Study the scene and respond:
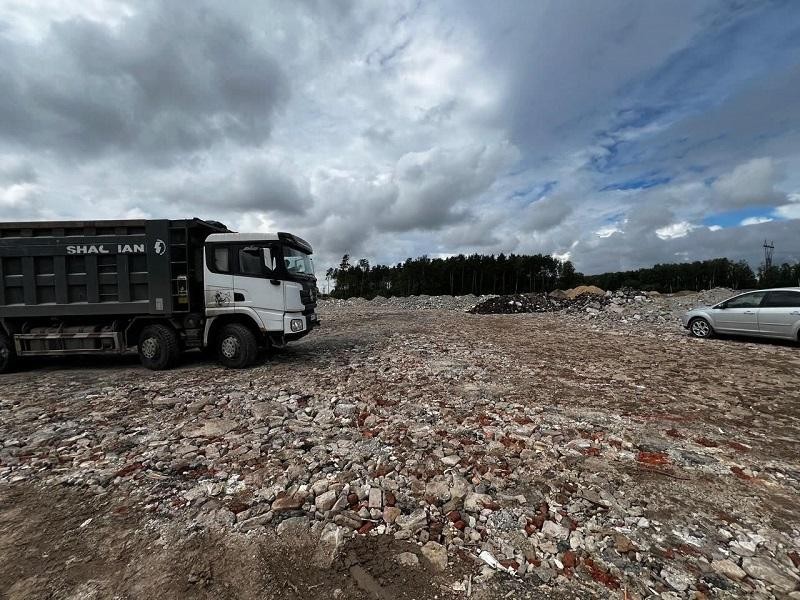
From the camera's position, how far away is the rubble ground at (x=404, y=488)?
2.49 m

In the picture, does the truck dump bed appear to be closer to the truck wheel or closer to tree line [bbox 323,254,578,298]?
the truck wheel

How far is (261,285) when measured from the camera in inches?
329

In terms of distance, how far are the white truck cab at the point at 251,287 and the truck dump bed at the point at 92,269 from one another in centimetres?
62

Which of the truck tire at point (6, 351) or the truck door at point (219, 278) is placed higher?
the truck door at point (219, 278)

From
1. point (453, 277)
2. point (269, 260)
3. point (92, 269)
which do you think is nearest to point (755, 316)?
point (269, 260)

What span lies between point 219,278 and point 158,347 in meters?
2.16

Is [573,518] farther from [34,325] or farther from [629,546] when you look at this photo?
[34,325]

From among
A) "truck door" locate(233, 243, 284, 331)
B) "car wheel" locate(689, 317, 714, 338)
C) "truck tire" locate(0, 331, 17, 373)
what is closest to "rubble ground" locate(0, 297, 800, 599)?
"truck door" locate(233, 243, 284, 331)

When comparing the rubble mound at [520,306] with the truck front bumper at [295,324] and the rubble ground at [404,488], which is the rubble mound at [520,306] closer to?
the truck front bumper at [295,324]

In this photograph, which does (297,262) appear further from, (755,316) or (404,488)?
(755,316)

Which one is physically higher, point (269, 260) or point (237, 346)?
point (269, 260)

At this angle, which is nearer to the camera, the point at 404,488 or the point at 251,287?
the point at 404,488

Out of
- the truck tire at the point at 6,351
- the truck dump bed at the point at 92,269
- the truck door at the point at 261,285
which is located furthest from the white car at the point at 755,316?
the truck tire at the point at 6,351

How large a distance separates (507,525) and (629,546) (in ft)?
2.83
